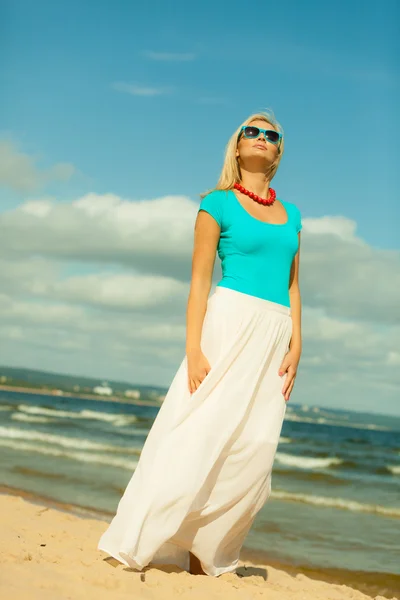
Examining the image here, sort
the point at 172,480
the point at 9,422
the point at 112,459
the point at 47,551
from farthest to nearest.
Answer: the point at 9,422 → the point at 112,459 → the point at 47,551 → the point at 172,480

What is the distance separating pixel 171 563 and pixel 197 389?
991mm

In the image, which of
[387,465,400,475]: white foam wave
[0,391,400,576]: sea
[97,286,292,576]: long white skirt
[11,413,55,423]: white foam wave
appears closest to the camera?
[97,286,292,576]: long white skirt

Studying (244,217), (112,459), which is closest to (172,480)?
Result: (244,217)

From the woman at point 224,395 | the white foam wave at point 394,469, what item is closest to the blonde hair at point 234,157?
the woman at point 224,395

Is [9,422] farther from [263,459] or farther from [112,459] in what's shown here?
[263,459]

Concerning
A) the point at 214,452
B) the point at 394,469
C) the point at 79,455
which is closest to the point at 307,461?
the point at 394,469

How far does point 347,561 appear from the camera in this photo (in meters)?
6.79

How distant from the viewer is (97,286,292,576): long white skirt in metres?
3.47

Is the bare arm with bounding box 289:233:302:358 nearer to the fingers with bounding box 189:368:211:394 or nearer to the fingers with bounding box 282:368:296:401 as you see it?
the fingers with bounding box 282:368:296:401

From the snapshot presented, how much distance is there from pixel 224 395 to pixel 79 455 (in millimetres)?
10896

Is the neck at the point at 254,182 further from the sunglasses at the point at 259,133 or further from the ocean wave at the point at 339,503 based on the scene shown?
the ocean wave at the point at 339,503

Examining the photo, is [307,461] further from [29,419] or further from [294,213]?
[294,213]

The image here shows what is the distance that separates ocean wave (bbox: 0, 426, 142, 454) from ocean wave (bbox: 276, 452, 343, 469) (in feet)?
12.0

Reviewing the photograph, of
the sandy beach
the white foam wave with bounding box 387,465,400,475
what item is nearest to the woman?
the sandy beach
